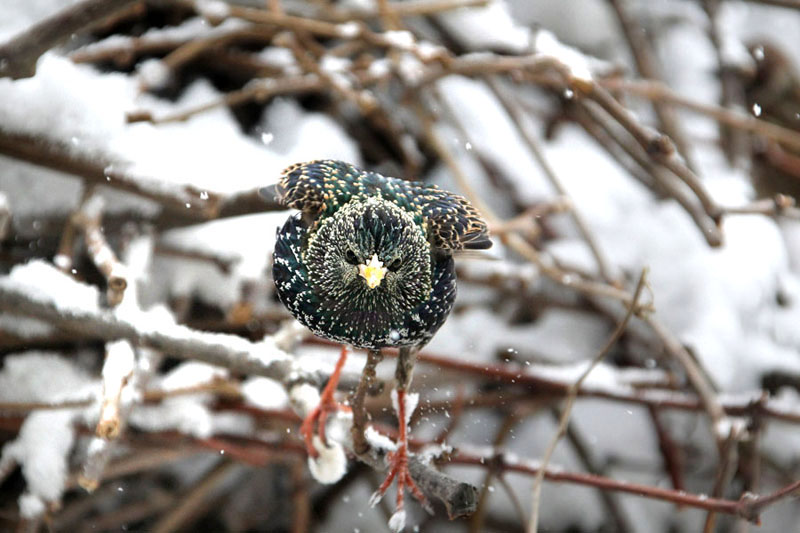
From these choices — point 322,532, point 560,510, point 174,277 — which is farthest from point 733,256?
point 174,277

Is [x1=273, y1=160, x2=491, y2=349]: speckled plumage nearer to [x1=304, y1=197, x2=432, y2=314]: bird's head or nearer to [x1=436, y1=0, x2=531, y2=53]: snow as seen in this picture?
[x1=304, y1=197, x2=432, y2=314]: bird's head

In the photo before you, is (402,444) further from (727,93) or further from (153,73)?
(727,93)

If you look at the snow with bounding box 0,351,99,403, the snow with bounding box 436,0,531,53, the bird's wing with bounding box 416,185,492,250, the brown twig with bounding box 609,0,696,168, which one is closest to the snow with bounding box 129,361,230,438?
the snow with bounding box 0,351,99,403

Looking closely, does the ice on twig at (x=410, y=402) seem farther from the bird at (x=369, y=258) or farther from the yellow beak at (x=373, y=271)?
the yellow beak at (x=373, y=271)

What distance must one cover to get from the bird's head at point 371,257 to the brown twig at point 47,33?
23.9 inches

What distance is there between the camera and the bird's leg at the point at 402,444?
138 centimetres

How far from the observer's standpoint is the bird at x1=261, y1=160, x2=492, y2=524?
127 cm

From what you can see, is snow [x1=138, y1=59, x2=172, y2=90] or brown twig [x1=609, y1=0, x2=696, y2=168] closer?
snow [x1=138, y1=59, x2=172, y2=90]

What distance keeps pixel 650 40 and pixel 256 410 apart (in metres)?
2.11

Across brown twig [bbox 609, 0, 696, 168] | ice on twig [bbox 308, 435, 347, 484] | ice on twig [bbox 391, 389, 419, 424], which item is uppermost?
ice on twig [bbox 391, 389, 419, 424]

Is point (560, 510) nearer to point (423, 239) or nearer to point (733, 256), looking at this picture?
point (733, 256)

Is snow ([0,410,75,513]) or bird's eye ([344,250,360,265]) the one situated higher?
bird's eye ([344,250,360,265])

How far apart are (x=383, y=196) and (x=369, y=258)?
0.10 m

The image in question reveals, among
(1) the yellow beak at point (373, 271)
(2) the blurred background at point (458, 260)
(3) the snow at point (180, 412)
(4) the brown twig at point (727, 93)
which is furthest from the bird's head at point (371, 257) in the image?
(4) the brown twig at point (727, 93)
